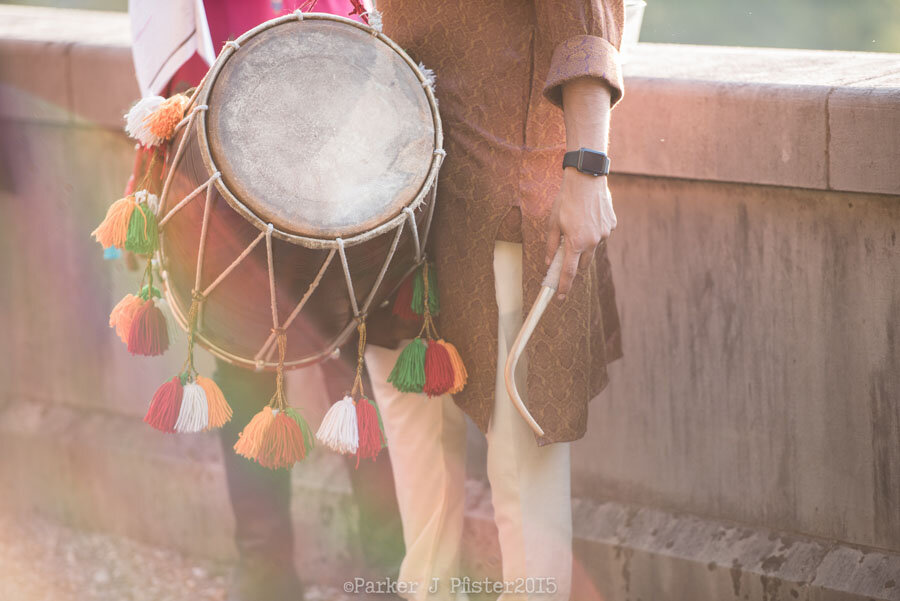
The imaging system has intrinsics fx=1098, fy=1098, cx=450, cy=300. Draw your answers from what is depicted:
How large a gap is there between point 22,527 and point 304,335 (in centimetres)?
184

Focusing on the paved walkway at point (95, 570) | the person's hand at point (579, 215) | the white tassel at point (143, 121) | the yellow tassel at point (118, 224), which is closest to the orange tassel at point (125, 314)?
the yellow tassel at point (118, 224)

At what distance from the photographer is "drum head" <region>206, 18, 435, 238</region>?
6.25ft

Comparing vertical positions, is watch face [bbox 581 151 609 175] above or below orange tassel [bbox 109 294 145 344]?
above

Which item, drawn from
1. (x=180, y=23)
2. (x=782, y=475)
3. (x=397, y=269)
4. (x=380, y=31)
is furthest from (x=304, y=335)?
(x=782, y=475)

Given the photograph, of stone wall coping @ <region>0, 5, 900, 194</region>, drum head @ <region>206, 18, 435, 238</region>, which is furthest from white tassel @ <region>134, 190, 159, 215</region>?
stone wall coping @ <region>0, 5, 900, 194</region>

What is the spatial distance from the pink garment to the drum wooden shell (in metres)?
0.35

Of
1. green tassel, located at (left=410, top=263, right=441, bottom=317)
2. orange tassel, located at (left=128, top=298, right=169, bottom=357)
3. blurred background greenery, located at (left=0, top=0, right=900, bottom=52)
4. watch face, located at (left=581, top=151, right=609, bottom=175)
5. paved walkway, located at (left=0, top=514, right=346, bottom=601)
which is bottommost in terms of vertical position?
paved walkway, located at (left=0, top=514, right=346, bottom=601)

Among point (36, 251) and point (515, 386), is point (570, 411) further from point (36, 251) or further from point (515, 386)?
point (36, 251)

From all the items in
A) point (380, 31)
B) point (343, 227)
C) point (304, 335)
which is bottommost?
point (304, 335)

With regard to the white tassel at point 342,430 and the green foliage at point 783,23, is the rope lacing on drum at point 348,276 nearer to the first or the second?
the white tassel at point 342,430

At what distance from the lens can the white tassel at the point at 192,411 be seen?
2.13m

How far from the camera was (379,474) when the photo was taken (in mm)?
A: 2988

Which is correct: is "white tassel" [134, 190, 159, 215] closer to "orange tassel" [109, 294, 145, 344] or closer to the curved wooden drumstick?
"orange tassel" [109, 294, 145, 344]

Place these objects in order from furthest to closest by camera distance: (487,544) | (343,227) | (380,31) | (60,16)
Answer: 1. (60,16)
2. (487,544)
3. (380,31)
4. (343,227)
